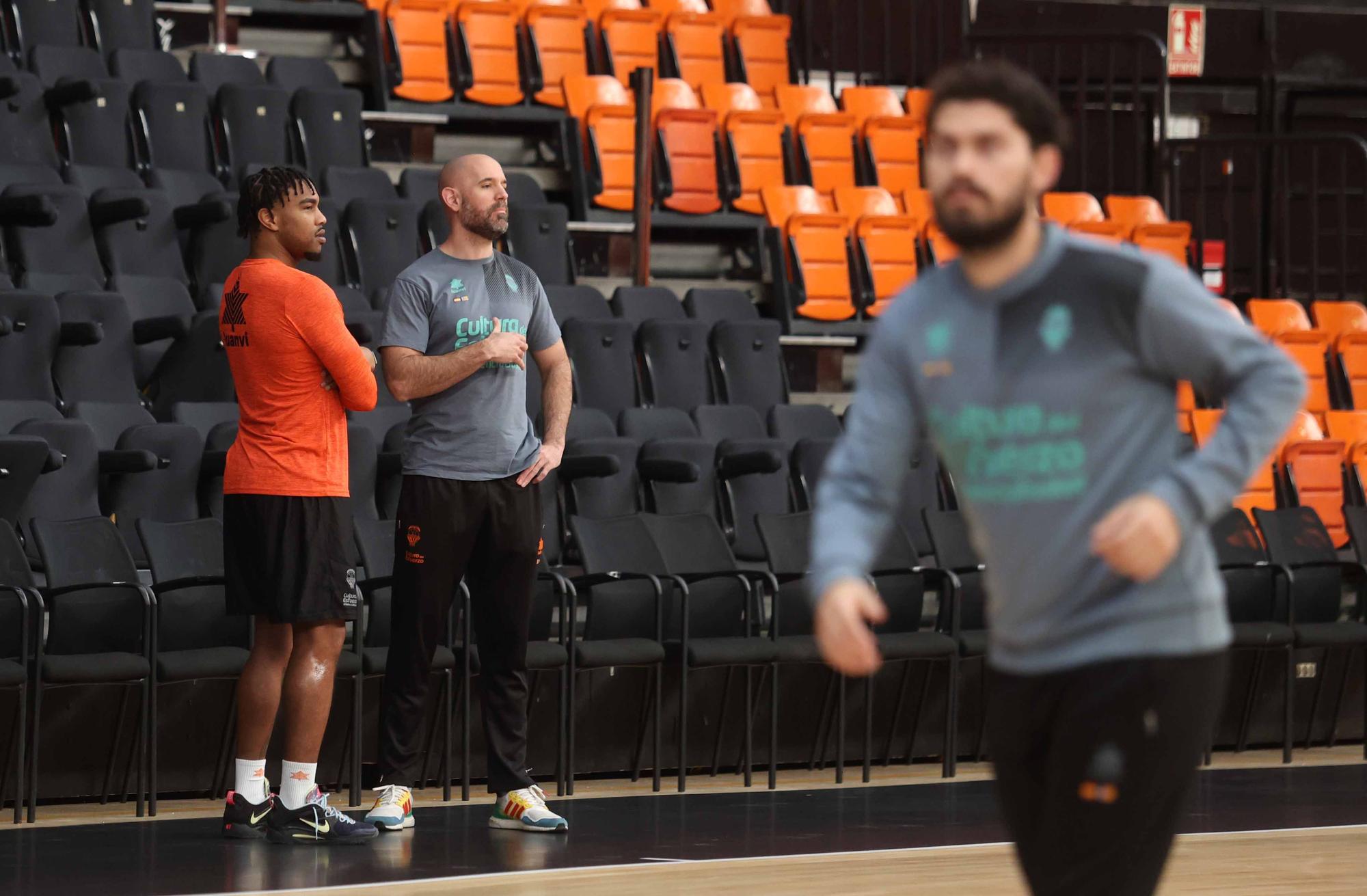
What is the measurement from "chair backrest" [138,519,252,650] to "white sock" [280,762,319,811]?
80cm

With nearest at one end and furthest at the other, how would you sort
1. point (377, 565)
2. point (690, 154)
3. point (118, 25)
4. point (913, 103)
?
point (377, 565) → point (118, 25) → point (690, 154) → point (913, 103)

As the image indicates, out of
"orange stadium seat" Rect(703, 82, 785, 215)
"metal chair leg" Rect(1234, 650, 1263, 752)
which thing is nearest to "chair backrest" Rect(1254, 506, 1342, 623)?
"metal chair leg" Rect(1234, 650, 1263, 752)

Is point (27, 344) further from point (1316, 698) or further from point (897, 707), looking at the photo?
point (1316, 698)

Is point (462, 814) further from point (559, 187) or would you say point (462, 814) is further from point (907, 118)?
point (907, 118)

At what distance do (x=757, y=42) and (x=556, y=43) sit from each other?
1.19 meters

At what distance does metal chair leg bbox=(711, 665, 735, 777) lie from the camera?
512cm

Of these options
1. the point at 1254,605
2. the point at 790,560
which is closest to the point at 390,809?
the point at 790,560

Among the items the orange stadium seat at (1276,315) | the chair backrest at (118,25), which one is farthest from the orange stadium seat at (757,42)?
the chair backrest at (118,25)

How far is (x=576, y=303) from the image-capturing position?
253 inches

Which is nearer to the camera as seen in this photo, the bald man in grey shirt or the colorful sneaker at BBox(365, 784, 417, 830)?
the bald man in grey shirt

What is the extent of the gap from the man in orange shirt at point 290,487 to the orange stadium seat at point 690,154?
4266 millimetres

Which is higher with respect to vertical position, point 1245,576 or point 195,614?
point 195,614

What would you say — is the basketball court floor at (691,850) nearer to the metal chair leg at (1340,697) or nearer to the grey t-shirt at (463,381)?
the grey t-shirt at (463,381)

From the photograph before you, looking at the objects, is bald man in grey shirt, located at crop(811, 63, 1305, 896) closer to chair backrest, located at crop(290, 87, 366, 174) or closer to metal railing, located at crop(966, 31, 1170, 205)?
chair backrest, located at crop(290, 87, 366, 174)
